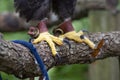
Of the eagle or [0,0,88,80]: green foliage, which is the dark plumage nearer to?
the eagle

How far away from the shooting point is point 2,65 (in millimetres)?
1697

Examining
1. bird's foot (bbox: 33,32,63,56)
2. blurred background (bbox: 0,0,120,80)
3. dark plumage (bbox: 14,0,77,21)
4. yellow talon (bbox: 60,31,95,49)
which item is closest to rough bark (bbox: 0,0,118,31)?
blurred background (bbox: 0,0,120,80)

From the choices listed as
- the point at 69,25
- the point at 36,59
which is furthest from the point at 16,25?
the point at 36,59

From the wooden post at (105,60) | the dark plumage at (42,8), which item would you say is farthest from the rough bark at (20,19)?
the dark plumage at (42,8)

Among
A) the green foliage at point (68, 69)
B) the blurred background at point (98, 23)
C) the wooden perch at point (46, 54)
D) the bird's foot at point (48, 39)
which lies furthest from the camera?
the green foliage at point (68, 69)

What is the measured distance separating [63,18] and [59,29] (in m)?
0.21

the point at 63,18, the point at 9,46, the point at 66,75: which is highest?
the point at 63,18

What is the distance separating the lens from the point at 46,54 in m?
2.00

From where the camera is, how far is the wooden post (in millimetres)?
3262

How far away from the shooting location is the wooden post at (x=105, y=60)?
3262mm

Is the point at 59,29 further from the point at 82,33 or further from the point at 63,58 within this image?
the point at 63,58

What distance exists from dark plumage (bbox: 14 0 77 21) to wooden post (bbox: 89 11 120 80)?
2.24 feet

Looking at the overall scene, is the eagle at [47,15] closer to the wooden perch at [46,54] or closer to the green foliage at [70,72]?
the wooden perch at [46,54]

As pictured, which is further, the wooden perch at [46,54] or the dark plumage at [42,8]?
the dark plumage at [42,8]
